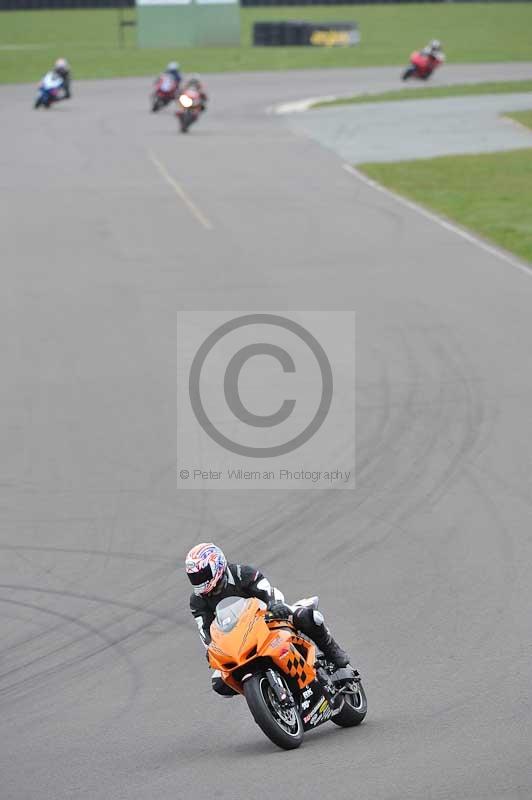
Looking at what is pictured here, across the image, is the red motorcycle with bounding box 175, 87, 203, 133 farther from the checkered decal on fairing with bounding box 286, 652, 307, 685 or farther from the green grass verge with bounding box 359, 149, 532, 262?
the checkered decal on fairing with bounding box 286, 652, 307, 685

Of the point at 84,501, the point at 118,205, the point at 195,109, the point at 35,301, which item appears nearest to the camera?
the point at 84,501

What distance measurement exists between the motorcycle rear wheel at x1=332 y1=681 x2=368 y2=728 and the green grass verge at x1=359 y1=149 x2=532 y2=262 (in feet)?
51.4

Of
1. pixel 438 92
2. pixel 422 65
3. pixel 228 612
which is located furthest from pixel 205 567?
pixel 422 65

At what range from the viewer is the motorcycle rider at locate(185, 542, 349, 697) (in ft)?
25.8

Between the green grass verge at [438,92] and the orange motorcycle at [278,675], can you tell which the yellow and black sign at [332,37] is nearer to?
the green grass verge at [438,92]

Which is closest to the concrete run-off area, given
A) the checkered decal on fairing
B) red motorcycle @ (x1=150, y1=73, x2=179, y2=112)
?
red motorcycle @ (x1=150, y1=73, x2=179, y2=112)

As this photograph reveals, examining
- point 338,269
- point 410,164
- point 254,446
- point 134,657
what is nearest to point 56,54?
point 410,164

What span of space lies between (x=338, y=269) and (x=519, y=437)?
8397 mm

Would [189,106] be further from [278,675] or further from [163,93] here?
[278,675]

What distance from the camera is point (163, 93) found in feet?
139

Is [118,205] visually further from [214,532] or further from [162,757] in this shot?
[162,757]

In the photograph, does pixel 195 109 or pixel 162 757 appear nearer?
pixel 162 757

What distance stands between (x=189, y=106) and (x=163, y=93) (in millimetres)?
5841

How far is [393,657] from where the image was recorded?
9016 millimetres
